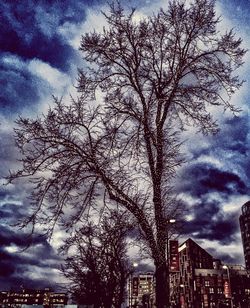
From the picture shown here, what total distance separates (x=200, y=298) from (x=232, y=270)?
702 inches

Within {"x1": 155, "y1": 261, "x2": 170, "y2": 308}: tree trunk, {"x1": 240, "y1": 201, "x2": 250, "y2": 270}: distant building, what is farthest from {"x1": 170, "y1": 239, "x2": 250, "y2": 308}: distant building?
{"x1": 155, "y1": 261, "x2": 170, "y2": 308}: tree trunk

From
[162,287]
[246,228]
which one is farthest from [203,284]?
[162,287]

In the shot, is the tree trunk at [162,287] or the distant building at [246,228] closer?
the tree trunk at [162,287]

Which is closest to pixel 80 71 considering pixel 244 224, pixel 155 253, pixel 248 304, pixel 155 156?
pixel 155 156

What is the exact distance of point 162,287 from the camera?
8.23m

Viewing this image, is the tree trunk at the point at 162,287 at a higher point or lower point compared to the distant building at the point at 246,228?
lower

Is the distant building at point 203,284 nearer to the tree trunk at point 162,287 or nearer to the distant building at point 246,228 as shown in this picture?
the distant building at point 246,228

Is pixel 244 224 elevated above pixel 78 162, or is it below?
above

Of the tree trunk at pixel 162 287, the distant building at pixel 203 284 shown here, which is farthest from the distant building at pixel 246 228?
the tree trunk at pixel 162 287

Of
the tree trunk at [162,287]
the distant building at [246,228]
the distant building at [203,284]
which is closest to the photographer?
the tree trunk at [162,287]

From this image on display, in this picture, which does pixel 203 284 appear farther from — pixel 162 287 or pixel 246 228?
pixel 162 287

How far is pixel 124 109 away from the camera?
959cm

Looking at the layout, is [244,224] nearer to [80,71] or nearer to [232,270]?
[232,270]

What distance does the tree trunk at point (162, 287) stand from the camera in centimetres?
811
